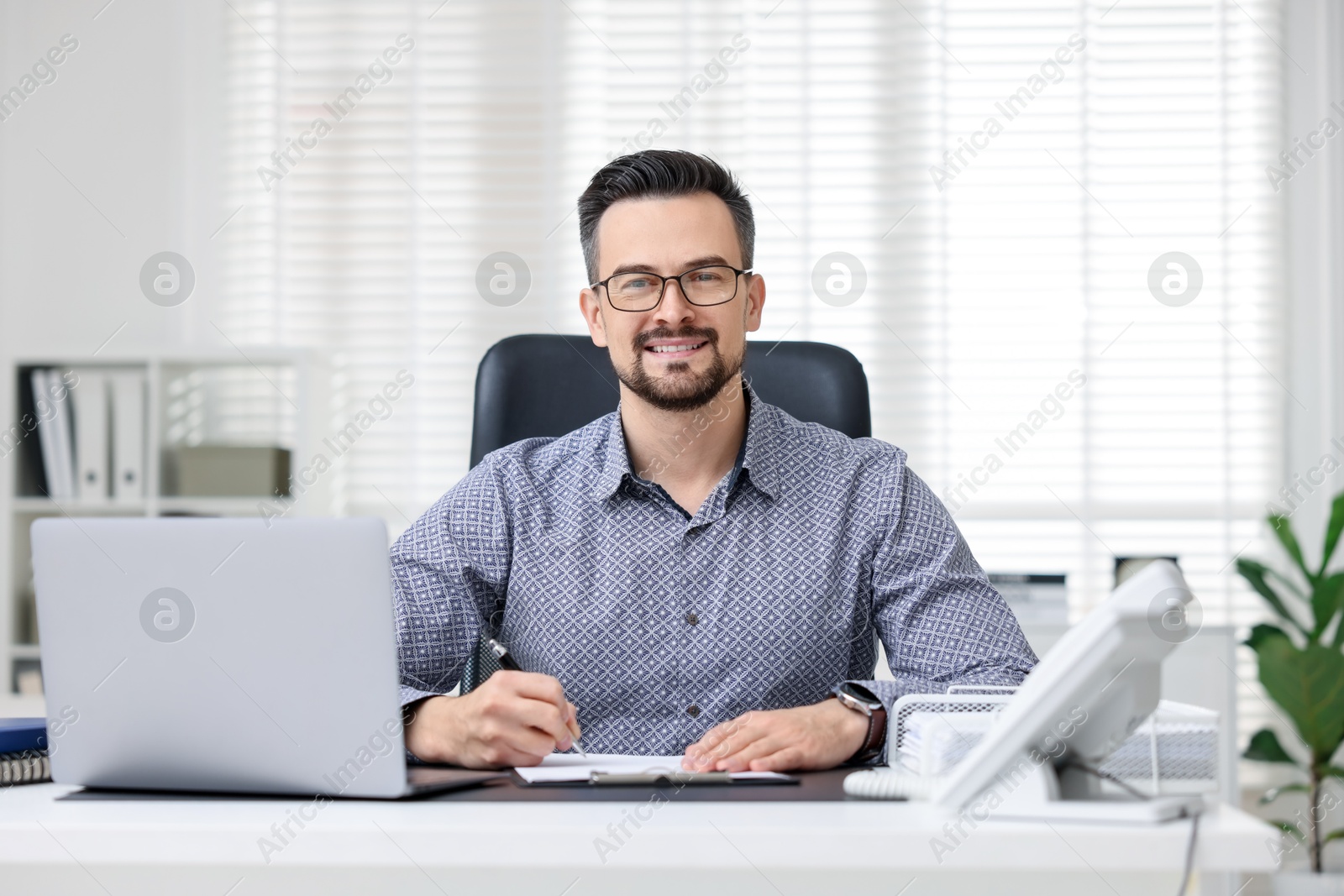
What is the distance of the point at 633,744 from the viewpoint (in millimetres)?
1525

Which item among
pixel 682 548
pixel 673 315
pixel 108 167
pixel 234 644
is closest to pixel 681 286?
pixel 673 315

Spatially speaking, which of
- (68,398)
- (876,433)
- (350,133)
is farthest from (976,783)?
(350,133)

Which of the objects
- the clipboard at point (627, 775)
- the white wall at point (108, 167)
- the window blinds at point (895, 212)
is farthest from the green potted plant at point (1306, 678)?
the white wall at point (108, 167)

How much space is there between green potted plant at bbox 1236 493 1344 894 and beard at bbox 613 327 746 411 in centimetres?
173

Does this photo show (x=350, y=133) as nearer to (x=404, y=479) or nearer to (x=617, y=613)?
(x=404, y=479)

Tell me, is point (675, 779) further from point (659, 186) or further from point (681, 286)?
point (659, 186)

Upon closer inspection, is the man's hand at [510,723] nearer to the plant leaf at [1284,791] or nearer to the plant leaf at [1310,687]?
the plant leaf at [1310,687]

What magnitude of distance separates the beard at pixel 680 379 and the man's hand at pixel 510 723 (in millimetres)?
597

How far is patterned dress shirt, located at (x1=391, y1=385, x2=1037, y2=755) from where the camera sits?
1.51 meters

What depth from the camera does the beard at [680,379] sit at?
1573 mm

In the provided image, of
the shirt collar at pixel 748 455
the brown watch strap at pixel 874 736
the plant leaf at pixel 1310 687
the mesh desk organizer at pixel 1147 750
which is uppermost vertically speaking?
the shirt collar at pixel 748 455

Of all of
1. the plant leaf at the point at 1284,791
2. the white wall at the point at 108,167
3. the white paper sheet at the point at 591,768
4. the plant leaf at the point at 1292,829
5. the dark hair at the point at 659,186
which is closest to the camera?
the white paper sheet at the point at 591,768

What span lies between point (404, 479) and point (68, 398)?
833 millimetres

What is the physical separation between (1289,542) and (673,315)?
75.9 inches
